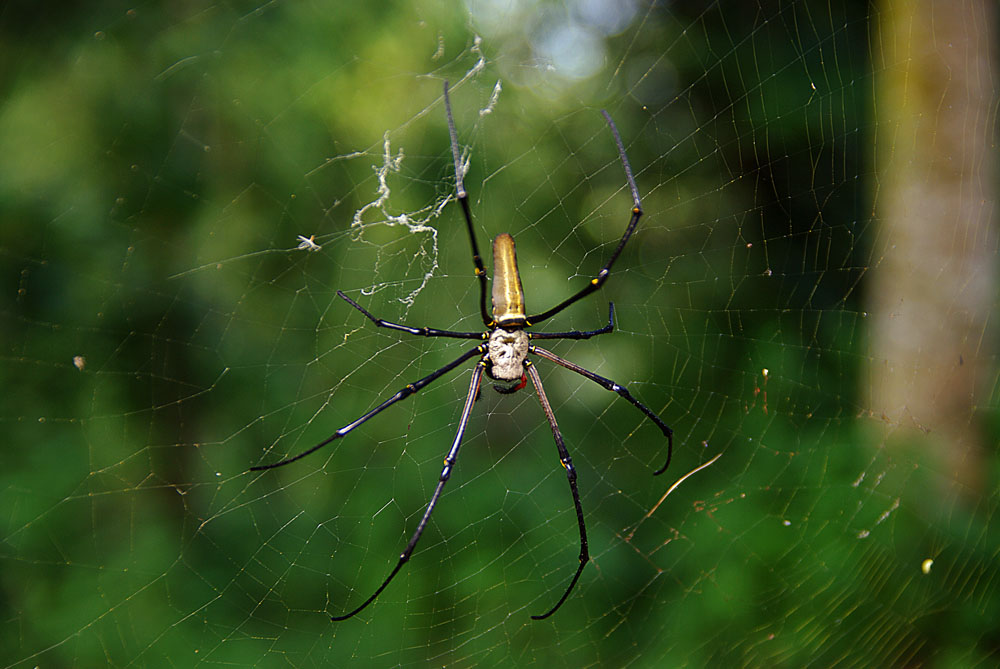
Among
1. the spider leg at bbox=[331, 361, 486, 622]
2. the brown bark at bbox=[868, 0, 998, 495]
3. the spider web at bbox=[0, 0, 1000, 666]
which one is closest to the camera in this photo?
the spider leg at bbox=[331, 361, 486, 622]

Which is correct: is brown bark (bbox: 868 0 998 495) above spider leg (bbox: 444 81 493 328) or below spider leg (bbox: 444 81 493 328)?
above

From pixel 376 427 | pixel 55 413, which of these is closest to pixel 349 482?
pixel 376 427

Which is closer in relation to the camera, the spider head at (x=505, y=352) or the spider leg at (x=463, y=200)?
the spider leg at (x=463, y=200)

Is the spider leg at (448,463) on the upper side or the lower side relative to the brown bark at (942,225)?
lower

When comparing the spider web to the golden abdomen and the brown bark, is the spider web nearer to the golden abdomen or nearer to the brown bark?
the brown bark

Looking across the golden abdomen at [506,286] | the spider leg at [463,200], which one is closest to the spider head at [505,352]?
the golden abdomen at [506,286]

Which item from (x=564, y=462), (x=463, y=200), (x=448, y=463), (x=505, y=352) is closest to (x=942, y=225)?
(x=564, y=462)

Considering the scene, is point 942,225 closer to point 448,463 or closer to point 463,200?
point 463,200

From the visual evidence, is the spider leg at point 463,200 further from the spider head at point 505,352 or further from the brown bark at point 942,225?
the brown bark at point 942,225

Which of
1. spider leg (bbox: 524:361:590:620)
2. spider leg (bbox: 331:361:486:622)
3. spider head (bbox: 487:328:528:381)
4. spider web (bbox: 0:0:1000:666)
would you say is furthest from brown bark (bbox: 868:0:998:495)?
spider leg (bbox: 331:361:486:622)
